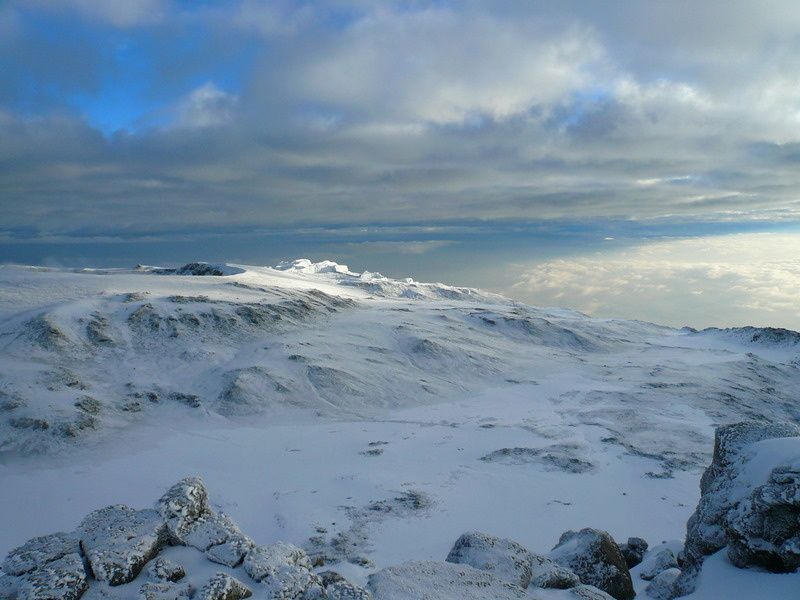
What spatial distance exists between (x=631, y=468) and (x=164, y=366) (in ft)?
104

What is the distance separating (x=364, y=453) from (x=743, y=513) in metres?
19.5

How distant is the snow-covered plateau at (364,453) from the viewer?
1018 centimetres

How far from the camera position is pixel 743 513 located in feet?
37.4

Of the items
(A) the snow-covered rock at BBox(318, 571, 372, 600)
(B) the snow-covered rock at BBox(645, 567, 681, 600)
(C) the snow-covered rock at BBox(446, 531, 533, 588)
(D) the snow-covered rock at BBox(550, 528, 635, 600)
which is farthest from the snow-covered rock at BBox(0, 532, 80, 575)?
(B) the snow-covered rock at BBox(645, 567, 681, 600)

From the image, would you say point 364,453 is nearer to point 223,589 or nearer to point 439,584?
point 439,584

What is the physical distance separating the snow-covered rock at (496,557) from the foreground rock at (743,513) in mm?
3708

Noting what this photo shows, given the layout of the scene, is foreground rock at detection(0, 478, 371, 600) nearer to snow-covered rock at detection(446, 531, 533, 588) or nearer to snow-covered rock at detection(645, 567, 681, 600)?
snow-covered rock at detection(446, 531, 533, 588)

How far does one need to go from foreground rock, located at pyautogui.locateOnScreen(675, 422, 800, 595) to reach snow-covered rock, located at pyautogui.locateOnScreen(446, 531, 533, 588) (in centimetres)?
371

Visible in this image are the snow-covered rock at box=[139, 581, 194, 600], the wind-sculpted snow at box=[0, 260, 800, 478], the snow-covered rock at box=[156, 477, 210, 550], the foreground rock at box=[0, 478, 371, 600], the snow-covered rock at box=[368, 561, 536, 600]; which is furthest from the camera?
the wind-sculpted snow at box=[0, 260, 800, 478]

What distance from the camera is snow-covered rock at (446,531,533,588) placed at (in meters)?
10.9

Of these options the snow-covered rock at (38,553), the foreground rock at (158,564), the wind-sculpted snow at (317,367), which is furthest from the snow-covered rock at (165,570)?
the wind-sculpted snow at (317,367)

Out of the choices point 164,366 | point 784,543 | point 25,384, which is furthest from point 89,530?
point 164,366

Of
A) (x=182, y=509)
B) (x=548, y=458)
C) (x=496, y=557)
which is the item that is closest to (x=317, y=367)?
(x=548, y=458)

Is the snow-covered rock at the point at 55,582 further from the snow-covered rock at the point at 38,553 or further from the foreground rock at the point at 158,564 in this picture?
the snow-covered rock at the point at 38,553
